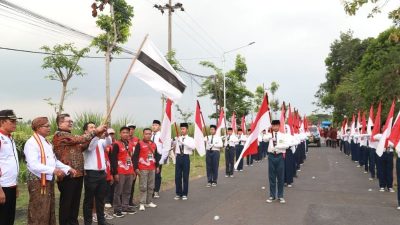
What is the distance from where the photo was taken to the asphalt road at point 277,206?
8.18 m

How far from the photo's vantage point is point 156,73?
23.3 ft

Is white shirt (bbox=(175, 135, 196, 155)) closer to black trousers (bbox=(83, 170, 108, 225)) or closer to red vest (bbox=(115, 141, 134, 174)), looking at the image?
red vest (bbox=(115, 141, 134, 174))

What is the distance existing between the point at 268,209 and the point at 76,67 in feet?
51.3

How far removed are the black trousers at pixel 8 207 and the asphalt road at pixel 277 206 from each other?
9.07 ft

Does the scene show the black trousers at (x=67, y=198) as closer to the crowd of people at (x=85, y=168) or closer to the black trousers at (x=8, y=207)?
the crowd of people at (x=85, y=168)

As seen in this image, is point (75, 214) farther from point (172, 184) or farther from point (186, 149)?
point (172, 184)

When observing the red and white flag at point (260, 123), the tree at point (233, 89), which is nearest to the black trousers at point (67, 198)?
the red and white flag at point (260, 123)

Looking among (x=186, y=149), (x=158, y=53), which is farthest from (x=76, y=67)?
(x=158, y=53)

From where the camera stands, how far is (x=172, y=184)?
1387 centimetres

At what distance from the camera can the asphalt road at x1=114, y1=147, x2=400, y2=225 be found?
26.8 feet

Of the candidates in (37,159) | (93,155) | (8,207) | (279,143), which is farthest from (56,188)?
(8,207)

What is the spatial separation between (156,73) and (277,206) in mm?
4416

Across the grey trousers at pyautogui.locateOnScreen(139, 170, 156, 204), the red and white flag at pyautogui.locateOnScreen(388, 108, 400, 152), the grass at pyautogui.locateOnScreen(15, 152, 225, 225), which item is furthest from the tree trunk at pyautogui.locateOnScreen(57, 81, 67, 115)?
the red and white flag at pyautogui.locateOnScreen(388, 108, 400, 152)

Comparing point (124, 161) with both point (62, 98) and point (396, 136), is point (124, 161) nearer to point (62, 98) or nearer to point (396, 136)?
point (396, 136)
